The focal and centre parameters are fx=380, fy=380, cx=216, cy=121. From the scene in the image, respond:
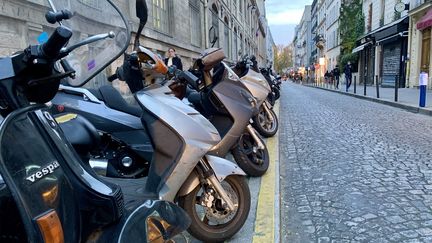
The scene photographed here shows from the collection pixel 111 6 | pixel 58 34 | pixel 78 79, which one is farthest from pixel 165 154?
pixel 58 34

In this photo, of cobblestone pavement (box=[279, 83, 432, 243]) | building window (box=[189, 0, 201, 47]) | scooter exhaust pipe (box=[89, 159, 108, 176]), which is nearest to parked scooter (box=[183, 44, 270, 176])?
cobblestone pavement (box=[279, 83, 432, 243])

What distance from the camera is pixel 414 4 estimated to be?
2084 centimetres

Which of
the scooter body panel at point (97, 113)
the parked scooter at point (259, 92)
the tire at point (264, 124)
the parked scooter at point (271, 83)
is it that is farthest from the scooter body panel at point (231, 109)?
the parked scooter at point (271, 83)

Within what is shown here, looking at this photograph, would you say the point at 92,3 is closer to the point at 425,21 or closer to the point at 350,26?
the point at 425,21

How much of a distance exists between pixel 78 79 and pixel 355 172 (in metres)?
3.41

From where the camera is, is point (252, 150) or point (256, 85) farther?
point (256, 85)

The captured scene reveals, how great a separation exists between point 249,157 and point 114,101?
5.03 ft

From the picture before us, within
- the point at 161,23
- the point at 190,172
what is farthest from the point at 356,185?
the point at 161,23

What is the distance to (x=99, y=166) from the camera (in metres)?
2.92

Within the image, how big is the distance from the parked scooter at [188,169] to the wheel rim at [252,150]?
1.35m

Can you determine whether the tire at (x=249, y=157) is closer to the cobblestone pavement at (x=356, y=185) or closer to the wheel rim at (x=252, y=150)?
the wheel rim at (x=252, y=150)

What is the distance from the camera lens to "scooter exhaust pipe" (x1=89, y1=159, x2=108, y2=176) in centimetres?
288

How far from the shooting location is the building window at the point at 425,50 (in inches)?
764

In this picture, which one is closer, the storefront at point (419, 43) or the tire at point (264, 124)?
the tire at point (264, 124)
